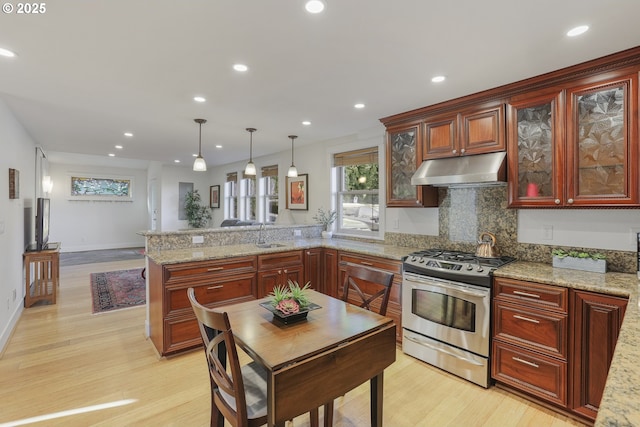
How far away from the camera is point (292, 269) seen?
3.74 m

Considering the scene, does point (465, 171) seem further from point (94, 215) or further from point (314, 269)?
point (94, 215)

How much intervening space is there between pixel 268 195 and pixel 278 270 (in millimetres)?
3102

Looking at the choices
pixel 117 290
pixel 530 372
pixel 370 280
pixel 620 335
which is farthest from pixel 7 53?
pixel 530 372

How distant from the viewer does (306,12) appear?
168cm

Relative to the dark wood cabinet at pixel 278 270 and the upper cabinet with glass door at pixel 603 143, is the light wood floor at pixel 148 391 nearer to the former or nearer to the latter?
the dark wood cabinet at pixel 278 270

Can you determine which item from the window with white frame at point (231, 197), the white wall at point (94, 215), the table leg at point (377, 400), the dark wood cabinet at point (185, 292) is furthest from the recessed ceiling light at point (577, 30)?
the white wall at point (94, 215)

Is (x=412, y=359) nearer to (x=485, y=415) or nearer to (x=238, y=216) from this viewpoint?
(x=485, y=415)

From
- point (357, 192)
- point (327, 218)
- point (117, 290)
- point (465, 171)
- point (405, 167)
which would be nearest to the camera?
point (465, 171)

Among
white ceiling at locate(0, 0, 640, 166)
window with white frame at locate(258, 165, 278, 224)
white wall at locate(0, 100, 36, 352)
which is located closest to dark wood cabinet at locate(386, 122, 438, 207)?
white ceiling at locate(0, 0, 640, 166)

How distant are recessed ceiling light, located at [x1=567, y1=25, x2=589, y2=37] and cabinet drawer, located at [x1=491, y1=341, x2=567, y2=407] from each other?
84.3 inches

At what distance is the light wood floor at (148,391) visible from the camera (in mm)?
2164

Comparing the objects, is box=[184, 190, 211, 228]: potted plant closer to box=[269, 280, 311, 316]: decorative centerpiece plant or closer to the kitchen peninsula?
the kitchen peninsula

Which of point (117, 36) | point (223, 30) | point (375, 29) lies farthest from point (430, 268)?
point (117, 36)

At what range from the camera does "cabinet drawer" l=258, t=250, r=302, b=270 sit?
11.4 feet
